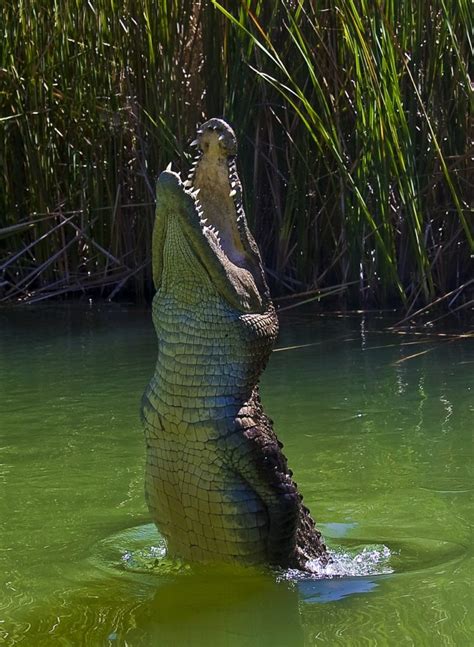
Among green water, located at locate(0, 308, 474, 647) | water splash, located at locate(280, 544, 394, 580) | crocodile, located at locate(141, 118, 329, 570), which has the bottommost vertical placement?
water splash, located at locate(280, 544, 394, 580)

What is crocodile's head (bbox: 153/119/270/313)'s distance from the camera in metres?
3.73

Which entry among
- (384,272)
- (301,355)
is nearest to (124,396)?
(301,355)

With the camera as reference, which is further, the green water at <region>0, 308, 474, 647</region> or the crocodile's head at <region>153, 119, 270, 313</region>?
the crocodile's head at <region>153, 119, 270, 313</region>

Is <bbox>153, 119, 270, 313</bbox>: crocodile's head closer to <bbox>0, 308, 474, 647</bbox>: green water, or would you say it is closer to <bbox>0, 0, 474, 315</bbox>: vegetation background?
<bbox>0, 308, 474, 647</bbox>: green water

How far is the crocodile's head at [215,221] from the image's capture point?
12.2ft

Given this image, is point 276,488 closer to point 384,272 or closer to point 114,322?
point 384,272

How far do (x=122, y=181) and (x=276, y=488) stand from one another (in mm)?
6342

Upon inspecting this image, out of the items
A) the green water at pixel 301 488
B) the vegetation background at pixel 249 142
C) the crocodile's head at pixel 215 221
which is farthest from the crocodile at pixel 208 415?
the vegetation background at pixel 249 142

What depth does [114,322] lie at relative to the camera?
9203mm

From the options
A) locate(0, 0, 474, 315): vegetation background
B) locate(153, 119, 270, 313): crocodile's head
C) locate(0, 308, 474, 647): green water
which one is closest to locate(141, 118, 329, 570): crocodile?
locate(153, 119, 270, 313): crocodile's head

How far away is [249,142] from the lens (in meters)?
8.88

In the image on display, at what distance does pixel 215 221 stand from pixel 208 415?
696 millimetres

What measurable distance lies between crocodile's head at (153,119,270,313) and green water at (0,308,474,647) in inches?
36.0

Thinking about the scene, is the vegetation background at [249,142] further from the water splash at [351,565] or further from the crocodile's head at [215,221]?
the water splash at [351,565]
